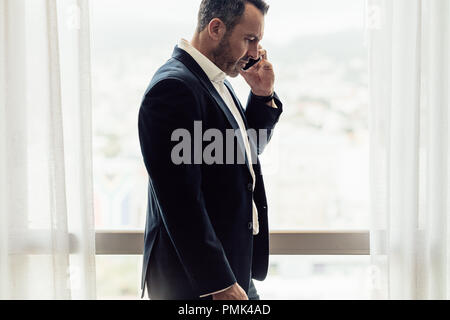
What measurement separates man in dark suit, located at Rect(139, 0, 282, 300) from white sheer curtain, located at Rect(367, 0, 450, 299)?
0.44 meters

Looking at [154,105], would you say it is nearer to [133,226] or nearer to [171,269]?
[171,269]

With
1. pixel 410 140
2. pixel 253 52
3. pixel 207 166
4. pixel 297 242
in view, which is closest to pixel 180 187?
pixel 207 166

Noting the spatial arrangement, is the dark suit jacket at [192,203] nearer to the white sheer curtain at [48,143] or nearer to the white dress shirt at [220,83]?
the white dress shirt at [220,83]

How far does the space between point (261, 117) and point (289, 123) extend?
13.7 inches

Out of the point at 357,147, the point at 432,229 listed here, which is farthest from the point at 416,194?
the point at 357,147

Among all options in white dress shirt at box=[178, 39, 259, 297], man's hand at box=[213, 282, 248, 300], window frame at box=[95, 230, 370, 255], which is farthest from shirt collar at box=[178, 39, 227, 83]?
window frame at box=[95, 230, 370, 255]

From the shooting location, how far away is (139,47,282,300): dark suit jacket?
3.88 feet

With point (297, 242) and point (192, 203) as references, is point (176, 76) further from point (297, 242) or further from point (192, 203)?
point (297, 242)

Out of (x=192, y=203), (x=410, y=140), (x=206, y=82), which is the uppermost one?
(x=206, y=82)

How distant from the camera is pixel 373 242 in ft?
5.51

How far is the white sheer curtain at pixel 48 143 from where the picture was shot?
1.69 m

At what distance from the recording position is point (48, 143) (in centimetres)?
170

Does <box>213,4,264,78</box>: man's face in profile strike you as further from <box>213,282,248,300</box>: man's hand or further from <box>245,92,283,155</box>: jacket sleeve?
<box>213,282,248,300</box>: man's hand

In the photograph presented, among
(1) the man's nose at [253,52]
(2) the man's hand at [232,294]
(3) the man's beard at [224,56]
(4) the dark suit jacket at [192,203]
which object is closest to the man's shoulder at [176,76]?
(4) the dark suit jacket at [192,203]
